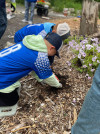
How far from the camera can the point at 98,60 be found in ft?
9.15

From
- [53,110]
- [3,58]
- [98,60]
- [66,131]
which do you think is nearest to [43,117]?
[53,110]

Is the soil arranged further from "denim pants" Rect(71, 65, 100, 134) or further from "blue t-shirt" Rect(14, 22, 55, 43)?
"blue t-shirt" Rect(14, 22, 55, 43)

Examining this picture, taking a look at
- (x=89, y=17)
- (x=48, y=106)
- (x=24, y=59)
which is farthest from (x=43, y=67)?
(x=89, y=17)

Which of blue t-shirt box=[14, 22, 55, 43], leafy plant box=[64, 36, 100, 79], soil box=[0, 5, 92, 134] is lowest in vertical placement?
soil box=[0, 5, 92, 134]

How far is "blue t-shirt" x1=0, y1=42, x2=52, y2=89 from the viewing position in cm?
203

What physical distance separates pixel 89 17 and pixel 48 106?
2966 mm

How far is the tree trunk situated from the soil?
179 centimetres

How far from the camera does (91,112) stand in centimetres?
133

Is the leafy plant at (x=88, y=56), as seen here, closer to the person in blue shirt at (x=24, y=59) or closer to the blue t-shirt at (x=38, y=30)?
the blue t-shirt at (x=38, y=30)

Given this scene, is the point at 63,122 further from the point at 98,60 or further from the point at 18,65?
the point at 98,60

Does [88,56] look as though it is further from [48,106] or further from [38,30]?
[48,106]

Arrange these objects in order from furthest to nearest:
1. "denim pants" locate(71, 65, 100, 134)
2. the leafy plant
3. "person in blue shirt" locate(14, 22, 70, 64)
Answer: the leafy plant < "person in blue shirt" locate(14, 22, 70, 64) < "denim pants" locate(71, 65, 100, 134)

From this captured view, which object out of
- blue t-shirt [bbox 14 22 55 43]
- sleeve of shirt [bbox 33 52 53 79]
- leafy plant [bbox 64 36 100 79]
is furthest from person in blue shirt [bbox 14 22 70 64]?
sleeve of shirt [bbox 33 52 53 79]

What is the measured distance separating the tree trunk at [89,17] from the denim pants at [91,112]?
3.44 meters
